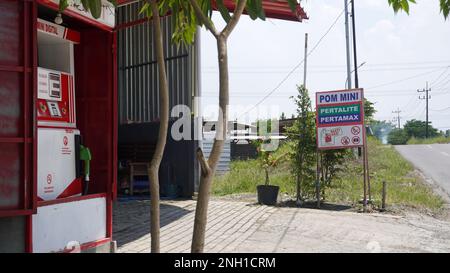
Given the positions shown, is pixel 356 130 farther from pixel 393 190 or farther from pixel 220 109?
pixel 220 109

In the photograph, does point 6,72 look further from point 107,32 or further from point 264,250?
point 264,250

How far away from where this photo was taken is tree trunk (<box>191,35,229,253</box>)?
295 cm

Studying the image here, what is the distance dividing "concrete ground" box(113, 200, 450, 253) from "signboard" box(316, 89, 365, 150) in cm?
158

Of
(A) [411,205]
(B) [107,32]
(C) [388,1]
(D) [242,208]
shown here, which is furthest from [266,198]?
(C) [388,1]

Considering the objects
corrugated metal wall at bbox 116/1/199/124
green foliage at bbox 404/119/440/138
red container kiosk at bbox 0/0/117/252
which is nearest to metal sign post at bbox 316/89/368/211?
corrugated metal wall at bbox 116/1/199/124

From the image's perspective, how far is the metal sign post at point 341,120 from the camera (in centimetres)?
1138

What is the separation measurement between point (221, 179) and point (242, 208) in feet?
17.3

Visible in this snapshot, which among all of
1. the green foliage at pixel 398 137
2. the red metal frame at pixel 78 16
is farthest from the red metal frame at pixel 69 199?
the green foliage at pixel 398 137

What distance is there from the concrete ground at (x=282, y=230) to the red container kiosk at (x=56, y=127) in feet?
4.40

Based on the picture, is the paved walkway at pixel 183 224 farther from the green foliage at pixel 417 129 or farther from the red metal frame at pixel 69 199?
the green foliage at pixel 417 129

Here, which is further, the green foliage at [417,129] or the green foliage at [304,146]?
the green foliage at [417,129]

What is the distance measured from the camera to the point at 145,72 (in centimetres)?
1383

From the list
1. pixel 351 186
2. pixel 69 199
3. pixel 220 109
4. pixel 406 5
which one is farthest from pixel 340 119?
pixel 220 109

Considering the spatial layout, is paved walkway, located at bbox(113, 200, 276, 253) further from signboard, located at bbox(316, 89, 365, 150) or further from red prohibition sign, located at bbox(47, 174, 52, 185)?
signboard, located at bbox(316, 89, 365, 150)
